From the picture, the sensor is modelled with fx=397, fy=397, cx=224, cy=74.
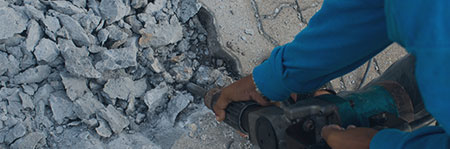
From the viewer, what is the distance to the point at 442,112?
2.25 ft

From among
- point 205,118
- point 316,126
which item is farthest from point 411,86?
point 205,118

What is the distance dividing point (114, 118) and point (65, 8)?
2.10 ft

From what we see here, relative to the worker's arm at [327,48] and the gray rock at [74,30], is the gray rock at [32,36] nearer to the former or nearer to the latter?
the gray rock at [74,30]

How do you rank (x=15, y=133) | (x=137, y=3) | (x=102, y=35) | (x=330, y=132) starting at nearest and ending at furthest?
(x=330, y=132)
(x=15, y=133)
(x=102, y=35)
(x=137, y=3)

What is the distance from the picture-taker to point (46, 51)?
1.98m

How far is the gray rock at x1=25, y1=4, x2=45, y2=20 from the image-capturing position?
203 cm

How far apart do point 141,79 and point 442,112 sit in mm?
1746

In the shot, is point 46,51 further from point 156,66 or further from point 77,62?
point 156,66

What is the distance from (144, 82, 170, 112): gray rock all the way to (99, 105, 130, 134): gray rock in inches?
6.1

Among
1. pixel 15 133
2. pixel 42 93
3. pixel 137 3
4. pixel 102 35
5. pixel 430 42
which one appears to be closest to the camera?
pixel 430 42

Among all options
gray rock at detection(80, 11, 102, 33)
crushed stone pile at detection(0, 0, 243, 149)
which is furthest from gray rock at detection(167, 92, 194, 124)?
gray rock at detection(80, 11, 102, 33)

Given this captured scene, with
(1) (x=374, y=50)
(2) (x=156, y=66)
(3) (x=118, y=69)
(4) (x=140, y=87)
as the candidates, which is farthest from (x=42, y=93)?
(1) (x=374, y=50)

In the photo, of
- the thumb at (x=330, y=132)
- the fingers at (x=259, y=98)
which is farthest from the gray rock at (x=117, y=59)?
the thumb at (x=330, y=132)

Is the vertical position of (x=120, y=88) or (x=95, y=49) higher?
(x=95, y=49)
